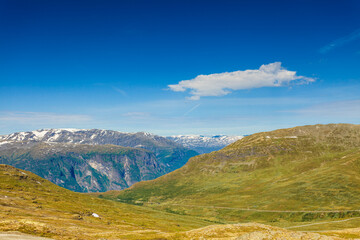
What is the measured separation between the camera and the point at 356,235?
121750mm

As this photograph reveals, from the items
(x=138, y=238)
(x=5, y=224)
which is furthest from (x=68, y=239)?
(x=138, y=238)

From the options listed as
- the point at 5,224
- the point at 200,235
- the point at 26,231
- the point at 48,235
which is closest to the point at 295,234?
the point at 200,235

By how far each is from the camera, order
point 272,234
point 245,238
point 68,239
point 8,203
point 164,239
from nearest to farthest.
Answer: point 68,239 < point 245,238 < point 272,234 < point 164,239 < point 8,203

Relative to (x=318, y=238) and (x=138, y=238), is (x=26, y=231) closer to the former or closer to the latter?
(x=138, y=238)

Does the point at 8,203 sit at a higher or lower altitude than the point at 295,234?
lower

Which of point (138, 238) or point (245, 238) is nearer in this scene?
point (245, 238)

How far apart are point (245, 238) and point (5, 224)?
75.8 meters

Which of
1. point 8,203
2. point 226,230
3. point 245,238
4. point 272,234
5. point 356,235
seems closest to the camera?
point 245,238

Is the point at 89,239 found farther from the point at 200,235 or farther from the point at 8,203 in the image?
the point at 8,203

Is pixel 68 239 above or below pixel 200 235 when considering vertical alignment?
above

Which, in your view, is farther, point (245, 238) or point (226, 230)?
point (226, 230)

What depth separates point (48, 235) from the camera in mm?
76812

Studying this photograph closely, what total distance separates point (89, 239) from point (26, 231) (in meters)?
19.1

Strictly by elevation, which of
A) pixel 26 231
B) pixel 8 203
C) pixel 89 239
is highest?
pixel 26 231
